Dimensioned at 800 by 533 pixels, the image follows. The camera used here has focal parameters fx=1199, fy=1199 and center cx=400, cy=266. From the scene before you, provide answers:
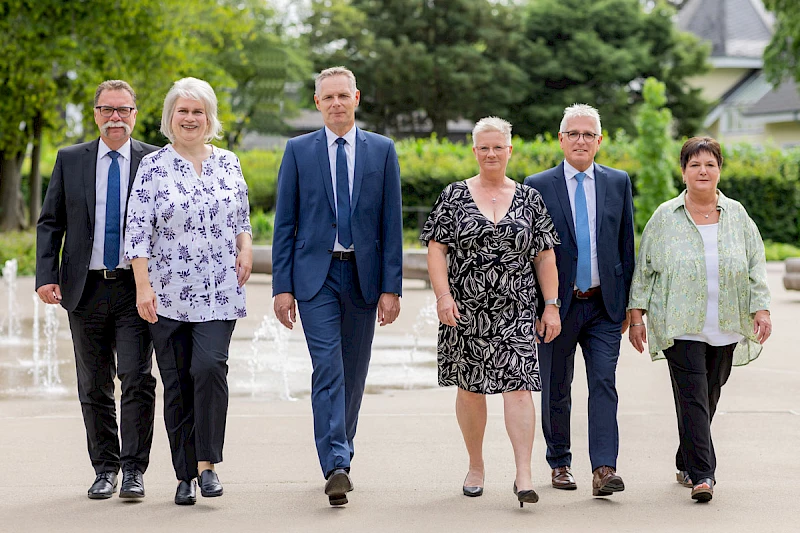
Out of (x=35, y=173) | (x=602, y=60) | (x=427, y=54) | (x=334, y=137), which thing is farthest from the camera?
(x=427, y=54)

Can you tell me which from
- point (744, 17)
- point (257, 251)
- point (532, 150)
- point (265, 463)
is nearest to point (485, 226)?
point (265, 463)

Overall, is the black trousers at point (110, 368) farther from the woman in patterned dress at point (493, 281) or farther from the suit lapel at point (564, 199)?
the suit lapel at point (564, 199)

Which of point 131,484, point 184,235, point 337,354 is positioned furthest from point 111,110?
point 131,484

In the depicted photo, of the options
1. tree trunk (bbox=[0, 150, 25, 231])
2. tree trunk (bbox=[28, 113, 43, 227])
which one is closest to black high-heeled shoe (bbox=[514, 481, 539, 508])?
tree trunk (bbox=[28, 113, 43, 227])

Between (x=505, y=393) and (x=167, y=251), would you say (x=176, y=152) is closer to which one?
(x=167, y=251)

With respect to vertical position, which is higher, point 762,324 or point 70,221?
point 70,221

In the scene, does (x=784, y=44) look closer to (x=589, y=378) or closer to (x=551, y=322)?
(x=589, y=378)

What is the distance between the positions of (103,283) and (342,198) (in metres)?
1.26

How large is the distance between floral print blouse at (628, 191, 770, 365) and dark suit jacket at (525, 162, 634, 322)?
0.10 meters

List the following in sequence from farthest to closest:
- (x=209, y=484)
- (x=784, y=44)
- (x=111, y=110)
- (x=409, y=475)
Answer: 1. (x=784, y=44)
2. (x=409, y=475)
3. (x=111, y=110)
4. (x=209, y=484)

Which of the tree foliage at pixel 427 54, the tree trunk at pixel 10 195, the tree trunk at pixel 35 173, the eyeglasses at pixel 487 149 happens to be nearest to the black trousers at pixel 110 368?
the eyeglasses at pixel 487 149

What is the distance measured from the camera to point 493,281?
19.0 feet

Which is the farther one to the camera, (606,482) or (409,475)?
(409,475)

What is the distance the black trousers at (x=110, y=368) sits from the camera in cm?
593
